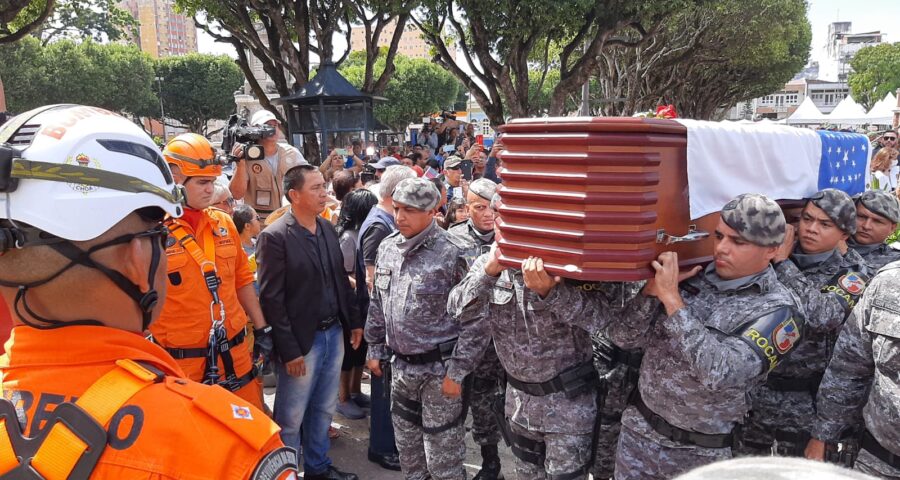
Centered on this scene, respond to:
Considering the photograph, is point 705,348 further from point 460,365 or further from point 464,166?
point 464,166

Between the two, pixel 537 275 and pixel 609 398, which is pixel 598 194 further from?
pixel 609 398

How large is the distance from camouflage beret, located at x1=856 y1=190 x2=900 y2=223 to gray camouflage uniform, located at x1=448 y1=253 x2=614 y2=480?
6.16 ft

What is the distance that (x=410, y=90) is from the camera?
148ft

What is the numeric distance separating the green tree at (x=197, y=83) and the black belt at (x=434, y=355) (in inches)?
1864

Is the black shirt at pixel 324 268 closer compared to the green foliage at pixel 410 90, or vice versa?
the black shirt at pixel 324 268

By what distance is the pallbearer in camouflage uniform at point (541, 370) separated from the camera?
8.98 feet

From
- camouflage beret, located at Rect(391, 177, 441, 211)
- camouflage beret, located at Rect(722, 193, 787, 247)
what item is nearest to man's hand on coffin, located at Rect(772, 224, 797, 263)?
camouflage beret, located at Rect(722, 193, 787, 247)

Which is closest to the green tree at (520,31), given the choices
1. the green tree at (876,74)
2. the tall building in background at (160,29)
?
the green tree at (876,74)

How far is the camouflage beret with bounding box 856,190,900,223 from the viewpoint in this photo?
319 cm

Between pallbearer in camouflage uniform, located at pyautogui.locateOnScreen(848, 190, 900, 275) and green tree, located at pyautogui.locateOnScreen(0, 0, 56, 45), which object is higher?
green tree, located at pyautogui.locateOnScreen(0, 0, 56, 45)

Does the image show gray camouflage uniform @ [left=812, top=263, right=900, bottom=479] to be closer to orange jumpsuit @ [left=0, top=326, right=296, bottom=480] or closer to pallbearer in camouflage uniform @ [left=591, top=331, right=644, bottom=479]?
pallbearer in camouflage uniform @ [left=591, top=331, right=644, bottom=479]

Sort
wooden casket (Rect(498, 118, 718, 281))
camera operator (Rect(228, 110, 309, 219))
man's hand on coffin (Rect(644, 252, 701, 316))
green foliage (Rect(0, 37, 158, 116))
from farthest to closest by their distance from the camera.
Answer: green foliage (Rect(0, 37, 158, 116)), camera operator (Rect(228, 110, 309, 219)), man's hand on coffin (Rect(644, 252, 701, 316)), wooden casket (Rect(498, 118, 718, 281))

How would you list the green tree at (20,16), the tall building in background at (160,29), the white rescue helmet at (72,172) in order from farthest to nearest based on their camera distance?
1. the tall building in background at (160,29)
2. the green tree at (20,16)
3. the white rescue helmet at (72,172)

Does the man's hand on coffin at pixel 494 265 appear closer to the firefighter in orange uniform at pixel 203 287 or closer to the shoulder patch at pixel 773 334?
the shoulder patch at pixel 773 334
